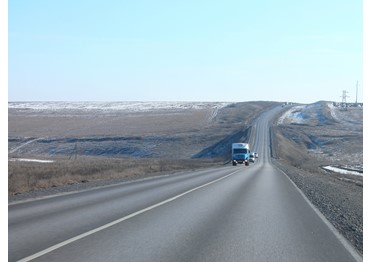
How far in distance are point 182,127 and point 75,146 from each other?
35675 millimetres

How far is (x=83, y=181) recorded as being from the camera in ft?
99.8

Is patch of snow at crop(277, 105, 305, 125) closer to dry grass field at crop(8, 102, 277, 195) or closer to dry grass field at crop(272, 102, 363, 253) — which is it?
dry grass field at crop(272, 102, 363, 253)

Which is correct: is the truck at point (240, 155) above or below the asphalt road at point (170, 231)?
below

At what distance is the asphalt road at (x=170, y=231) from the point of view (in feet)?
30.2

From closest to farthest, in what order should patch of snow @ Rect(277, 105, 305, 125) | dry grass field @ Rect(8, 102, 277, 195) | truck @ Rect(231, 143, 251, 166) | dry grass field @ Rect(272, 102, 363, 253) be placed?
truck @ Rect(231, 143, 251, 166), dry grass field @ Rect(272, 102, 363, 253), dry grass field @ Rect(8, 102, 277, 195), patch of snow @ Rect(277, 105, 305, 125)

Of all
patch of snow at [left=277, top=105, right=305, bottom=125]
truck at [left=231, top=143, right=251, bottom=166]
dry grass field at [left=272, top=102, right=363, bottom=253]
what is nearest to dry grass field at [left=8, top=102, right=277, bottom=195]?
truck at [left=231, top=143, right=251, bottom=166]

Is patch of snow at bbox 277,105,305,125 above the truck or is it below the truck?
above

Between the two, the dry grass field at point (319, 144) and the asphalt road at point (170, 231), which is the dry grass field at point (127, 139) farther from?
the asphalt road at point (170, 231)

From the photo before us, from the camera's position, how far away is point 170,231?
11.7m

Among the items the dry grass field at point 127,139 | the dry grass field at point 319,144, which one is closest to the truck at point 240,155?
the dry grass field at point 127,139

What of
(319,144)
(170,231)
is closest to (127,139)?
(319,144)

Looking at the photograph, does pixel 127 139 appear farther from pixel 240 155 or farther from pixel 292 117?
pixel 292 117

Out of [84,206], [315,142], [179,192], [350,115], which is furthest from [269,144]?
[84,206]

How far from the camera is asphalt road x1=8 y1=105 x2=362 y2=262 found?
9.20 m
